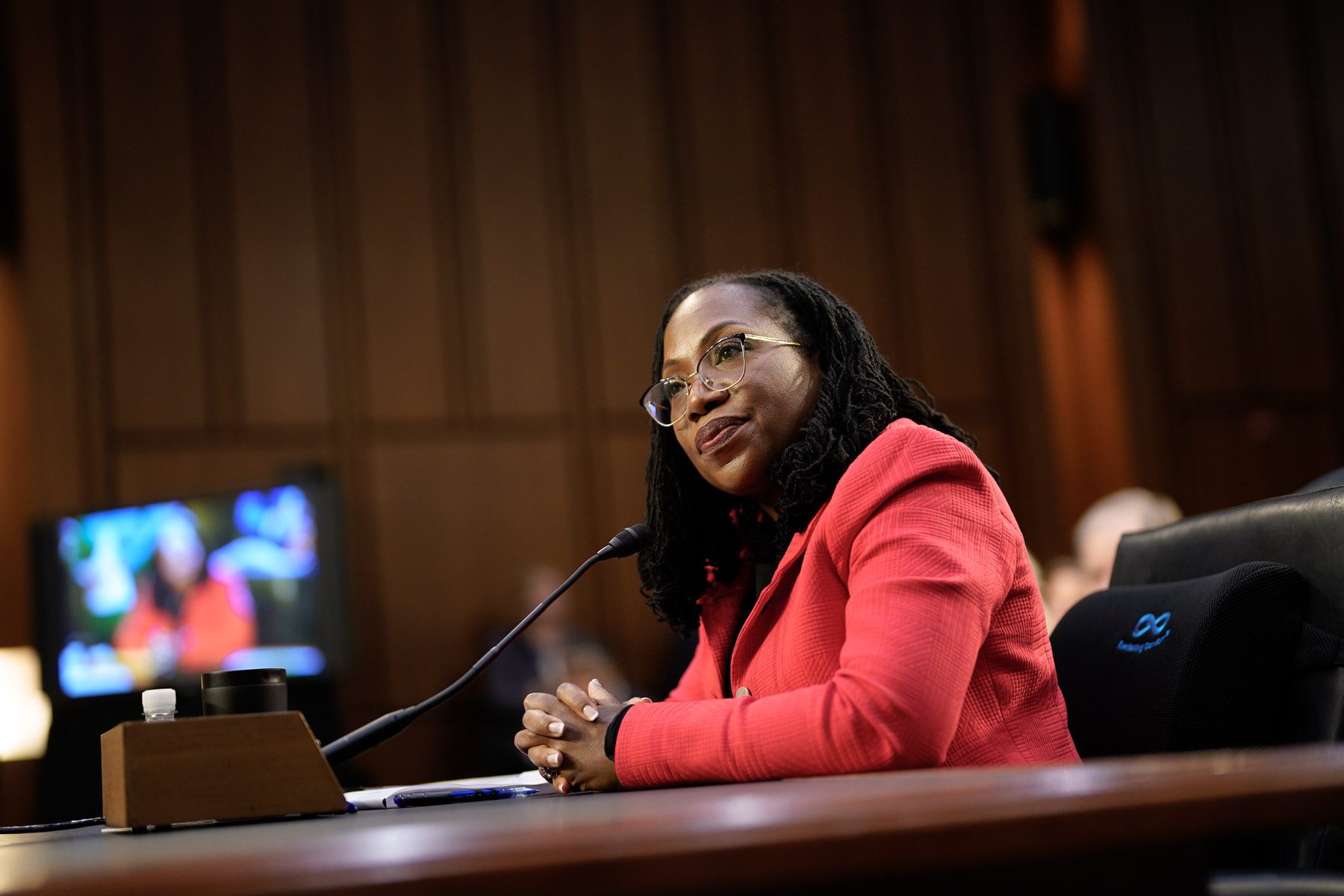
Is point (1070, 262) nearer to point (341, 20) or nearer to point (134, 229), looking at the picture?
point (341, 20)

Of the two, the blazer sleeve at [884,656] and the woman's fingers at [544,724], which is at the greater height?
the blazer sleeve at [884,656]

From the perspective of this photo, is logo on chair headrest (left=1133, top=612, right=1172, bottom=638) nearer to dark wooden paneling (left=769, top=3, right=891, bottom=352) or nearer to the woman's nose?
the woman's nose

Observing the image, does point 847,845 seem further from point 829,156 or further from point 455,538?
point 829,156

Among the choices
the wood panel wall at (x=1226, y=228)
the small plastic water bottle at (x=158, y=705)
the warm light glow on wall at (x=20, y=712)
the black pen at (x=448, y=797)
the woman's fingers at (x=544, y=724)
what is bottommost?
the warm light glow on wall at (x=20, y=712)

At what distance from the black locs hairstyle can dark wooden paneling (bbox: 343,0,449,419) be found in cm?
390

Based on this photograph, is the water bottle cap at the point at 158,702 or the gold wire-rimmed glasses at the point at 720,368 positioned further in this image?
the gold wire-rimmed glasses at the point at 720,368

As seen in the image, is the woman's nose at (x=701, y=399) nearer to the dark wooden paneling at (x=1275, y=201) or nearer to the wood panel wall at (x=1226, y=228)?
the wood panel wall at (x=1226, y=228)

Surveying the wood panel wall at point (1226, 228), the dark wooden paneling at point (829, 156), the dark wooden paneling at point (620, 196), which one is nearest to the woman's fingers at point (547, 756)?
the dark wooden paneling at point (620, 196)

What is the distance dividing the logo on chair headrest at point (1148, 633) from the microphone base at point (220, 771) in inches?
36.0

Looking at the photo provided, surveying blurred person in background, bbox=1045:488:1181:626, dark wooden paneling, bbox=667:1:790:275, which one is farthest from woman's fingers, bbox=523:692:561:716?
dark wooden paneling, bbox=667:1:790:275

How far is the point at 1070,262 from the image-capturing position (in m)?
6.81

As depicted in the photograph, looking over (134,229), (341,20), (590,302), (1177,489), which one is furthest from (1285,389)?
(134,229)

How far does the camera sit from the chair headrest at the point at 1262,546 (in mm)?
Result: 1409

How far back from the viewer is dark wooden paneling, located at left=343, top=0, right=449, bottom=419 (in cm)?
570
